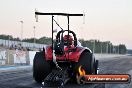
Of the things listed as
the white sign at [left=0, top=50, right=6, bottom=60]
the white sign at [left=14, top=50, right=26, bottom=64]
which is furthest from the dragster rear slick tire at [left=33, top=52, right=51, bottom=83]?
the white sign at [left=14, top=50, right=26, bottom=64]

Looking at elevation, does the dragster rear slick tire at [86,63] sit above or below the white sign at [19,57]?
above

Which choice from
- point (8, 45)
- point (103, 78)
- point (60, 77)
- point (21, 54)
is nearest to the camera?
point (103, 78)

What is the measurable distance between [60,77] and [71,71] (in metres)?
1.34

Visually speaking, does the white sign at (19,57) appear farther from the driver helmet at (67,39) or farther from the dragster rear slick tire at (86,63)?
the dragster rear slick tire at (86,63)

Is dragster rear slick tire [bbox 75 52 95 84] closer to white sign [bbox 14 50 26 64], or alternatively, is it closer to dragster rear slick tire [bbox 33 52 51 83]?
dragster rear slick tire [bbox 33 52 51 83]

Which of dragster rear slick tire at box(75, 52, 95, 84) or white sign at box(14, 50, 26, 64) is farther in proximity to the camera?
white sign at box(14, 50, 26, 64)

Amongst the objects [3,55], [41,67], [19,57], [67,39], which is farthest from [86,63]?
[19,57]

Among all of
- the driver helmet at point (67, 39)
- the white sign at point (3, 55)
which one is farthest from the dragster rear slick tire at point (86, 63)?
the white sign at point (3, 55)

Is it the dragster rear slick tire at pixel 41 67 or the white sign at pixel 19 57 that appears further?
the white sign at pixel 19 57

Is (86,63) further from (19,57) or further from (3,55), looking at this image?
(19,57)

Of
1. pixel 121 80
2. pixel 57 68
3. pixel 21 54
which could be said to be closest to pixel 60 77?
pixel 57 68

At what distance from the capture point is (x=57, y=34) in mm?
13555

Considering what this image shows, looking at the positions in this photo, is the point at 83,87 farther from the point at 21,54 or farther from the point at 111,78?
the point at 21,54

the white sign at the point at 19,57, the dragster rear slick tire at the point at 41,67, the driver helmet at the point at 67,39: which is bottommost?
the white sign at the point at 19,57
